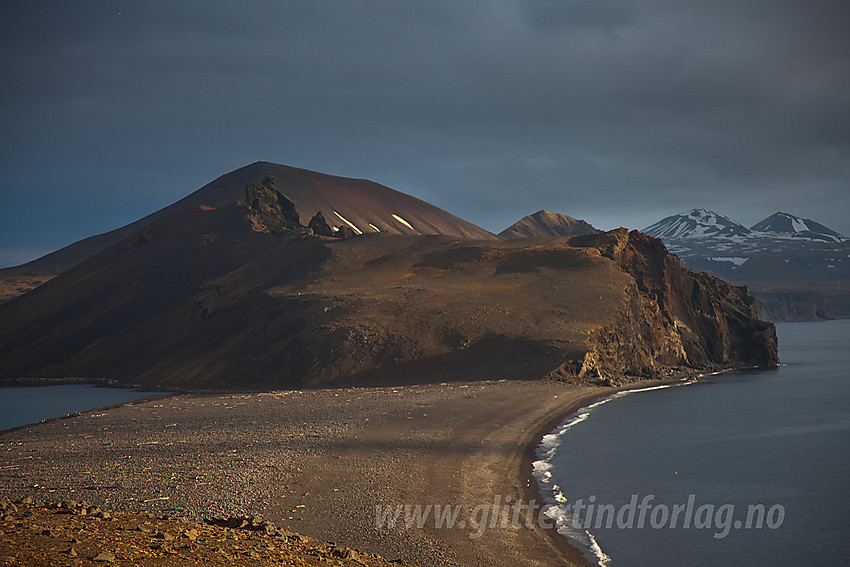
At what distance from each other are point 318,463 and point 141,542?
52.6 feet

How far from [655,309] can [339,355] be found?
151ft

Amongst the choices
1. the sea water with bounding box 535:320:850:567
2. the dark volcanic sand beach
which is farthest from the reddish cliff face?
the dark volcanic sand beach

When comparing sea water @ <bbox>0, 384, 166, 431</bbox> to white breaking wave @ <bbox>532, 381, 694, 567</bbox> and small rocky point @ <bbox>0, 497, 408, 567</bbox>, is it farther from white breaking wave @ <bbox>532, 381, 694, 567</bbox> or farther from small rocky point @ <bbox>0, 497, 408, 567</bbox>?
white breaking wave @ <bbox>532, 381, 694, 567</bbox>

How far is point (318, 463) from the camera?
32.4 metres

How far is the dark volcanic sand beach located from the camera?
22828mm

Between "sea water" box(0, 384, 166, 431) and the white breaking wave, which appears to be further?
"sea water" box(0, 384, 166, 431)

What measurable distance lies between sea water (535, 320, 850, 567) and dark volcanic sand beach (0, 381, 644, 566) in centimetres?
222

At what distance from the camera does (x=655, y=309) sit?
92312mm

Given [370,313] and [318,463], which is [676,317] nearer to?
[370,313]

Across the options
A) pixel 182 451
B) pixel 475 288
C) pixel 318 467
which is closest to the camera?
pixel 318 467

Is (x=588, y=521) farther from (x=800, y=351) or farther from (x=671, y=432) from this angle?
(x=800, y=351)

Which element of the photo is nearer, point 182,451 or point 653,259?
point 182,451

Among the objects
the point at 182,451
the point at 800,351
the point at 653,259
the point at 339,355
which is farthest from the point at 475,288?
the point at 800,351

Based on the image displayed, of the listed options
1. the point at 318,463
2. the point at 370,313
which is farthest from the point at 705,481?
the point at 370,313
